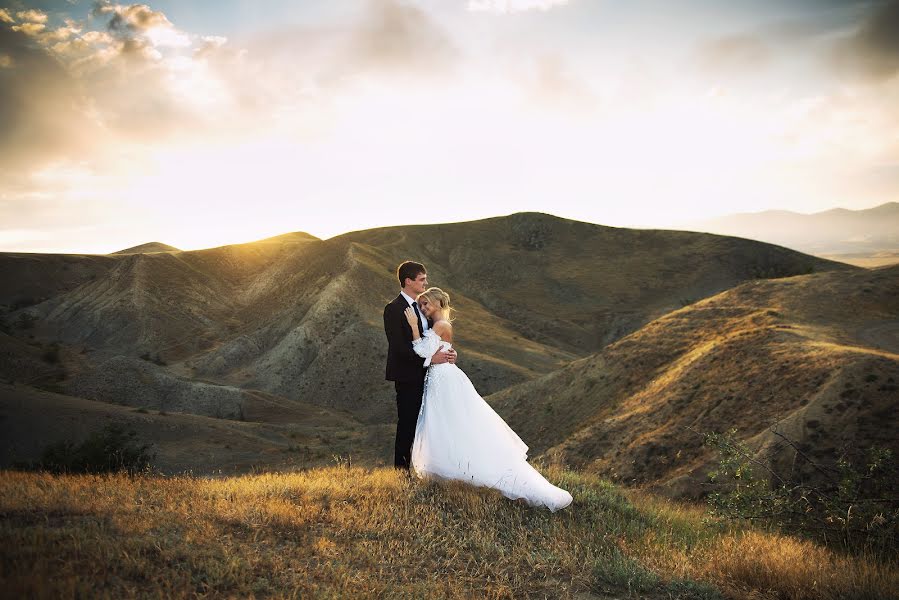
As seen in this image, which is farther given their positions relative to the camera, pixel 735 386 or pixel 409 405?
pixel 735 386

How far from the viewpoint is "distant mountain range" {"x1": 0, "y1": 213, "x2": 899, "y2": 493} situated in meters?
18.8

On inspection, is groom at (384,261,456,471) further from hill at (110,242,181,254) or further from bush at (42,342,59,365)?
hill at (110,242,181,254)

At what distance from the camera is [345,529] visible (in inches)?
241

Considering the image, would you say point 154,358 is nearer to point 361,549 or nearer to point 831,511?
point 361,549

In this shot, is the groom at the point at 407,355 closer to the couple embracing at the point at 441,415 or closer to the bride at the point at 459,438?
the couple embracing at the point at 441,415

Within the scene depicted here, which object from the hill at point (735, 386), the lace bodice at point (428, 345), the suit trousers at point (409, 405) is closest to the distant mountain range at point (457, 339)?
the hill at point (735, 386)

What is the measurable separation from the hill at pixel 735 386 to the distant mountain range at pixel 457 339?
0.34 ft

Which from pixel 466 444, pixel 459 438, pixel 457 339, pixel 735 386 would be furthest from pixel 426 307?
pixel 457 339

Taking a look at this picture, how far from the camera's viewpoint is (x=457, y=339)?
167 ft

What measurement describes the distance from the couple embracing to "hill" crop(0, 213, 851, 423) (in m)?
35.3

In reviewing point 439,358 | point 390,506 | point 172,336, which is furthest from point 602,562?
point 172,336

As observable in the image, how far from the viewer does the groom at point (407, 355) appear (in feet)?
25.0

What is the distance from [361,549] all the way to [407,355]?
110 inches

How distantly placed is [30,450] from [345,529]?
2450 cm
